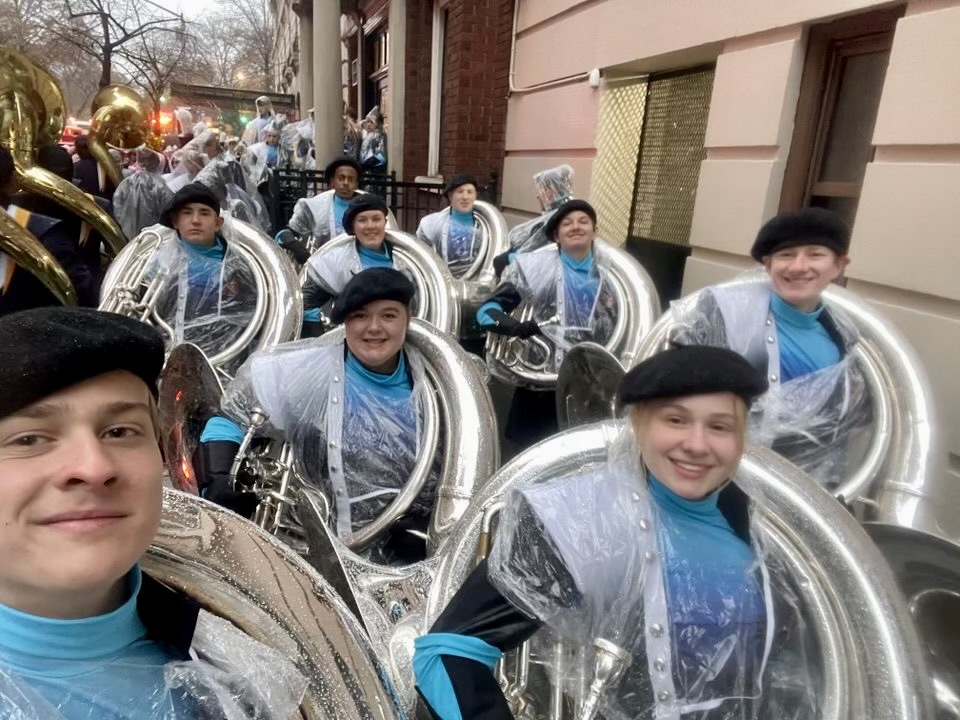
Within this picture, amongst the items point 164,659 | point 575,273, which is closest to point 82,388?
point 164,659

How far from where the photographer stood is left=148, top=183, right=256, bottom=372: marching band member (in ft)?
11.0

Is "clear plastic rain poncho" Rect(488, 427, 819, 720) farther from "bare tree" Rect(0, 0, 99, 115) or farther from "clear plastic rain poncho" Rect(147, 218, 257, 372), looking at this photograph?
"bare tree" Rect(0, 0, 99, 115)

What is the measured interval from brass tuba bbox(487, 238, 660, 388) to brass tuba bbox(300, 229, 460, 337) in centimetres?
29

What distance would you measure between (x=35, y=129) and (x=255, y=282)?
2.79 m

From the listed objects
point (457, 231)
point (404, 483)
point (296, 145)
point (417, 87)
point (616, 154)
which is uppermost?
point (417, 87)

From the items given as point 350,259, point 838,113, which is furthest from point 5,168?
point 838,113

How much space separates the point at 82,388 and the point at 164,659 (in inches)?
15.1

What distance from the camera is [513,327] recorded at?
11.5 ft

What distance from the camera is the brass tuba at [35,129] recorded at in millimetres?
4348

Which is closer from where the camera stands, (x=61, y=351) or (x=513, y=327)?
(x=61, y=351)

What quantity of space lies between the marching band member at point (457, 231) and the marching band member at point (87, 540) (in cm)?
493

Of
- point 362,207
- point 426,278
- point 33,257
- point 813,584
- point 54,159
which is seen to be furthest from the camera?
point 54,159

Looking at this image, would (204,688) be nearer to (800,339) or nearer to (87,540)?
(87,540)

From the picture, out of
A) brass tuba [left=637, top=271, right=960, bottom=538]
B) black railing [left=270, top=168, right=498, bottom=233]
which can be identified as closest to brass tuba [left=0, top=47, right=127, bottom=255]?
black railing [left=270, top=168, right=498, bottom=233]
